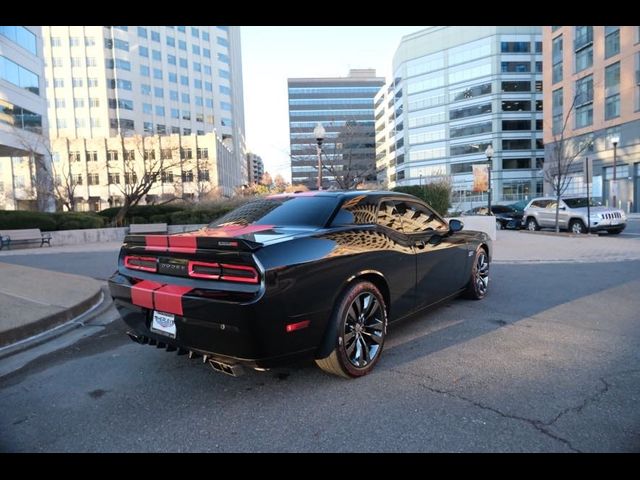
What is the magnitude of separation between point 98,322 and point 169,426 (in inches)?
Result: 133

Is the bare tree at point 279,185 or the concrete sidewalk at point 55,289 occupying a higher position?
the bare tree at point 279,185

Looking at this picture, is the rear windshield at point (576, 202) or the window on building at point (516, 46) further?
the window on building at point (516, 46)

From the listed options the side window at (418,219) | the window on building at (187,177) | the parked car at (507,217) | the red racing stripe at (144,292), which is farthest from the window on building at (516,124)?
the red racing stripe at (144,292)

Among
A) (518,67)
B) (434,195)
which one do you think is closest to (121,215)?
Answer: (434,195)

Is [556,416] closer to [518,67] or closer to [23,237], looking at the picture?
[23,237]

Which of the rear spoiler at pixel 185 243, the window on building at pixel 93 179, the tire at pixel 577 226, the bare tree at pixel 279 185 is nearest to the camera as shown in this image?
the rear spoiler at pixel 185 243

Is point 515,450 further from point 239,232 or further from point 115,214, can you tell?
point 115,214

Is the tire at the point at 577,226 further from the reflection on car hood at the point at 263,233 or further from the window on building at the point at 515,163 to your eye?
the window on building at the point at 515,163

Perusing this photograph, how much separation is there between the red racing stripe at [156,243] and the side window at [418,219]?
2.42 meters

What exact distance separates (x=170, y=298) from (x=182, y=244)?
1.38 feet

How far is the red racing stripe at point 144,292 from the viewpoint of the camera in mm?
3346

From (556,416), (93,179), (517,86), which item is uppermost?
(517,86)

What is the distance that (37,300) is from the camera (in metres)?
5.93

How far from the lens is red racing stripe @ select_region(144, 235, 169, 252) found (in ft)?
11.2
